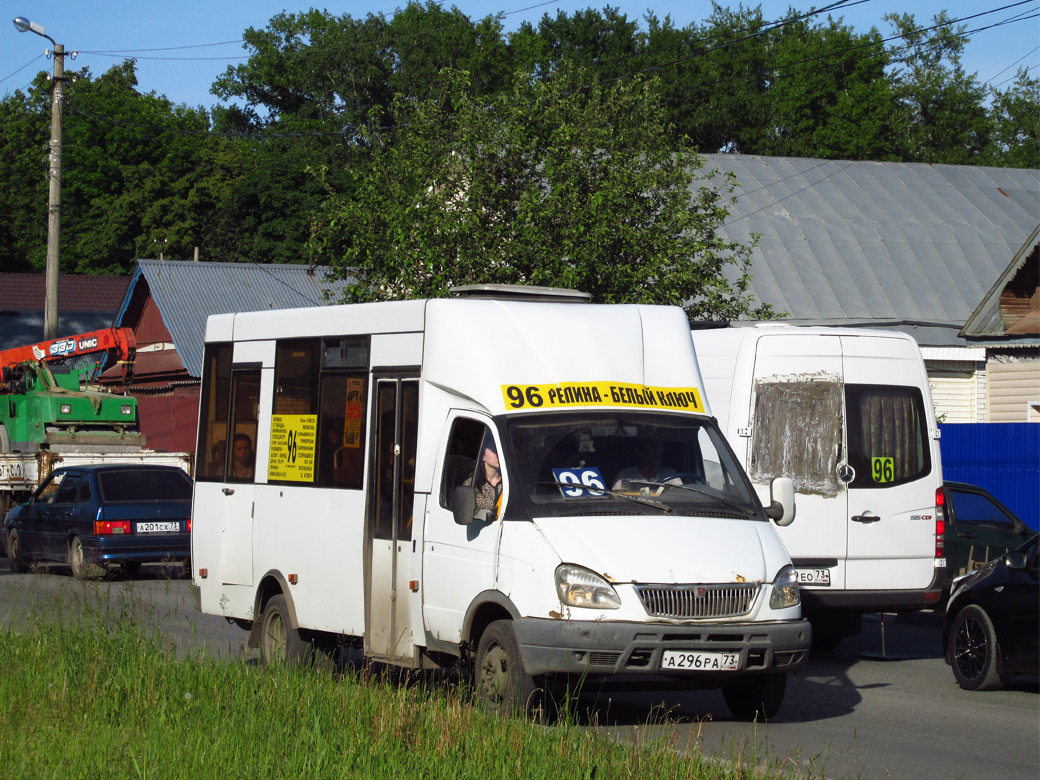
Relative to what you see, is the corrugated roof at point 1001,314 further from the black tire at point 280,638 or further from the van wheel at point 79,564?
the black tire at point 280,638

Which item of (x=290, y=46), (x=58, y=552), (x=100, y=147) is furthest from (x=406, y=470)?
(x=290, y=46)

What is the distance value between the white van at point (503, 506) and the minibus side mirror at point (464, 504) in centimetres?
2

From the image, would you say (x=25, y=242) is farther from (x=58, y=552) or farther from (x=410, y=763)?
(x=410, y=763)

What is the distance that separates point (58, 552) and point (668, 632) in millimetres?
14501

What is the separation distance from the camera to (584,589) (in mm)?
7891

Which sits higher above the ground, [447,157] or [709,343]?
[447,157]

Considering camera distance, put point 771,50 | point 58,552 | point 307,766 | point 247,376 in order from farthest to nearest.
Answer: point 771,50 < point 58,552 < point 247,376 < point 307,766

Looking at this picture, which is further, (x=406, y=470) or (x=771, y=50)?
(x=771, y=50)

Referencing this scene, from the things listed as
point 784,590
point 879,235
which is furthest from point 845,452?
point 879,235

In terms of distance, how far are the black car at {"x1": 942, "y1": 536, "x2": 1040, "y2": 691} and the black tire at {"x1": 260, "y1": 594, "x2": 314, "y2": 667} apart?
Result: 501cm

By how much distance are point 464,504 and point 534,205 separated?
41.3 ft

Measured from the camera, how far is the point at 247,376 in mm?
11227

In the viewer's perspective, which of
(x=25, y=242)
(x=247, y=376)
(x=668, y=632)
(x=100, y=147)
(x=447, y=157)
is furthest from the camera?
(x=25, y=242)

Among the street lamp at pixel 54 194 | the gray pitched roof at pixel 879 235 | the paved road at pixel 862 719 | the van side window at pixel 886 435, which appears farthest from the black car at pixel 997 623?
the street lamp at pixel 54 194
